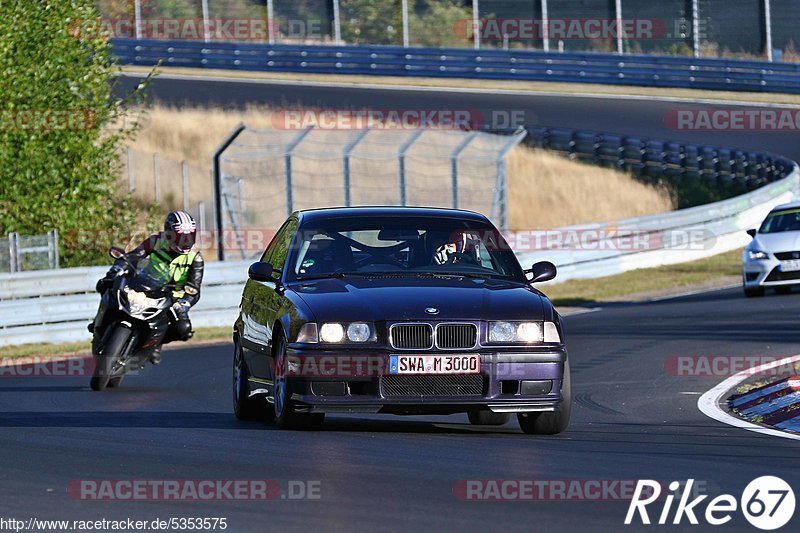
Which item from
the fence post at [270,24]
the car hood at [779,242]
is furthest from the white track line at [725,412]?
the fence post at [270,24]

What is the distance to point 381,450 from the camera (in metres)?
9.11

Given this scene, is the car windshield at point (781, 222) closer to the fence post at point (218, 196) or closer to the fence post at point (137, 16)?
the fence post at point (218, 196)

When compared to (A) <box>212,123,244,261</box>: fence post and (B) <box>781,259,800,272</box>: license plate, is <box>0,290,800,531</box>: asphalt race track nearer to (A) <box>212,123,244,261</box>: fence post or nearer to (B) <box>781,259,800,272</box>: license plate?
(B) <box>781,259,800,272</box>: license plate

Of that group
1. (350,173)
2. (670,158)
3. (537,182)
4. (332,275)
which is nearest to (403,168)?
(350,173)

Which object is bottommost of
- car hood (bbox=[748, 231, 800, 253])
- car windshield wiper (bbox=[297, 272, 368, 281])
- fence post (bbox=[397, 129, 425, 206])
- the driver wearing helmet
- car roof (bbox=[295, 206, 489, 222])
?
car hood (bbox=[748, 231, 800, 253])

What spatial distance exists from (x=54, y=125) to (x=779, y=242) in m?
11.9

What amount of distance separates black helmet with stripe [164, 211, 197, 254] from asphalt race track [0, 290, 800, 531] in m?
1.33

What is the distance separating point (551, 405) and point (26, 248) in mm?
14165

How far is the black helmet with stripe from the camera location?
1407cm

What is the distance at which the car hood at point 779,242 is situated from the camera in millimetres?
22828

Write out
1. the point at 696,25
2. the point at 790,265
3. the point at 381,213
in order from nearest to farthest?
the point at 381,213 < the point at 790,265 < the point at 696,25

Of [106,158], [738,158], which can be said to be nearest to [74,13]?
[106,158]

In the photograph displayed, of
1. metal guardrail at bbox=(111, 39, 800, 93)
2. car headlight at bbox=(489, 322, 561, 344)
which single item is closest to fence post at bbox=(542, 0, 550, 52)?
metal guardrail at bbox=(111, 39, 800, 93)

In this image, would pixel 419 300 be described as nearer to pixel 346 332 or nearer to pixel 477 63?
pixel 346 332
